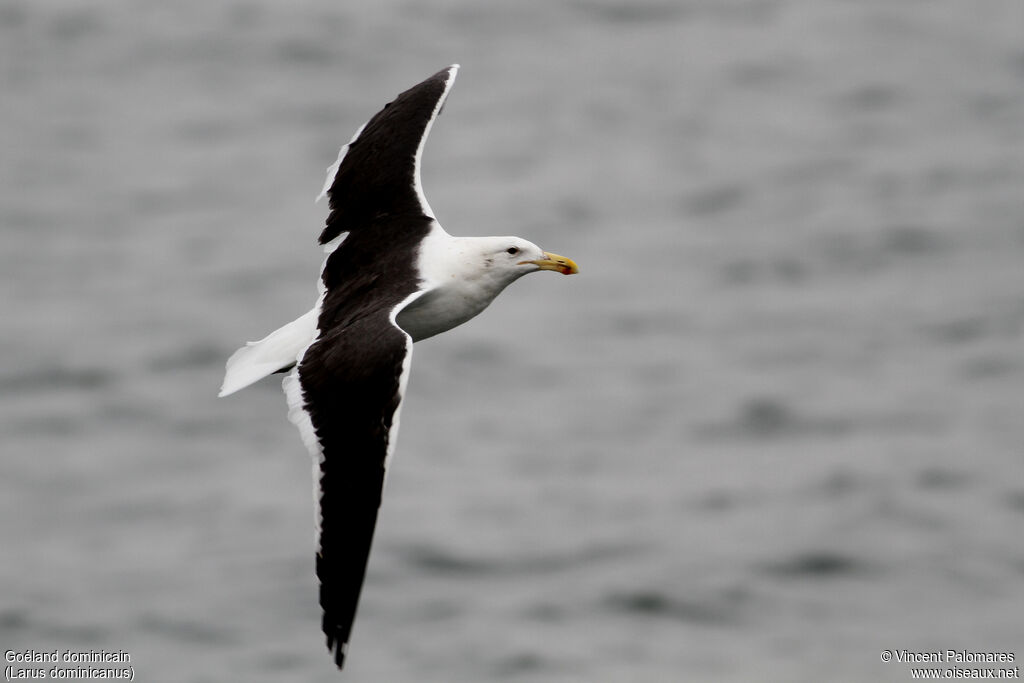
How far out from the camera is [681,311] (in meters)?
36.2

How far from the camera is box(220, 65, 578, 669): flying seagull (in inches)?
421

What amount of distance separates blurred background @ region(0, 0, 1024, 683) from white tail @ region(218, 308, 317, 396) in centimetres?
1332

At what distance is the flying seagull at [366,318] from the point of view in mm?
10703

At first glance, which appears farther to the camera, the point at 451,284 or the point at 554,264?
the point at 554,264

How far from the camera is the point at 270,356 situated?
12094 mm

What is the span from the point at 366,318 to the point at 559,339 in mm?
23247

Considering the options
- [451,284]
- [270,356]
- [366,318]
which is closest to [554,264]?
[451,284]

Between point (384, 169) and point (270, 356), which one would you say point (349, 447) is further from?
point (384, 169)

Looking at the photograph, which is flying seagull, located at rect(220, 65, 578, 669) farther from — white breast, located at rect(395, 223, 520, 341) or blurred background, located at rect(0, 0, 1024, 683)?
blurred background, located at rect(0, 0, 1024, 683)

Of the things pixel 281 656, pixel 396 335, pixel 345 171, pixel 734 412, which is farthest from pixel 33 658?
pixel 396 335

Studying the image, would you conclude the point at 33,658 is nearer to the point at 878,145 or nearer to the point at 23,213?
the point at 23,213

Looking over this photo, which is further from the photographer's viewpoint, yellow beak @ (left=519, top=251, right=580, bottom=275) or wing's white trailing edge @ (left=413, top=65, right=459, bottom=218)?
wing's white trailing edge @ (left=413, top=65, right=459, bottom=218)

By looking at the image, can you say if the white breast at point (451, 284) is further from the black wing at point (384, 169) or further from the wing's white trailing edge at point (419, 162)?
the black wing at point (384, 169)

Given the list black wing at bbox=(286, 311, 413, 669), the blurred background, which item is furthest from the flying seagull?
the blurred background
